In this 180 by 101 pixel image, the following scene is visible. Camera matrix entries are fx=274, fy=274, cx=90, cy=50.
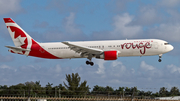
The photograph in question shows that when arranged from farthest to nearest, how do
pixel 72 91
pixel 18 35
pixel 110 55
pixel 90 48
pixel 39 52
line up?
pixel 18 35
pixel 39 52
pixel 90 48
pixel 110 55
pixel 72 91

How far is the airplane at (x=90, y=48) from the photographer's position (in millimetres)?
42438

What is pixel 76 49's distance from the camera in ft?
142

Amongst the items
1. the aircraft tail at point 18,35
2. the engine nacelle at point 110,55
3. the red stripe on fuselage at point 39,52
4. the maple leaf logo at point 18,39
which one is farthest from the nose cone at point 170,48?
the maple leaf logo at point 18,39

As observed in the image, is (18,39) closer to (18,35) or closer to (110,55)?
(18,35)

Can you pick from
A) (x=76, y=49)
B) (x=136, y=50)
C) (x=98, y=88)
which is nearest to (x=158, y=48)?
(x=136, y=50)

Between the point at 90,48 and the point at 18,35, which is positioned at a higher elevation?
the point at 18,35

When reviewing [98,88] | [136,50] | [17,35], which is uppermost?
[17,35]

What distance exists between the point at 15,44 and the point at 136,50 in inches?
814

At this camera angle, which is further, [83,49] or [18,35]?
[18,35]

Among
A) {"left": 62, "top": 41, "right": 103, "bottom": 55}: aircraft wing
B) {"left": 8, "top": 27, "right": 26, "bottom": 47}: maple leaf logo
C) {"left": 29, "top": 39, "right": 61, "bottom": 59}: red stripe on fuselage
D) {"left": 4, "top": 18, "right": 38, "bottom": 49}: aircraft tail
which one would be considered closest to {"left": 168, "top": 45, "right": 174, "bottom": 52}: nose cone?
{"left": 62, "top": 41, "right": 103, "bottom": 55}: aircraft wing

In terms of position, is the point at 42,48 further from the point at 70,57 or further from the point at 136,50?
the point at 136,50

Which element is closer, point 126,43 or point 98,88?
point 126,43

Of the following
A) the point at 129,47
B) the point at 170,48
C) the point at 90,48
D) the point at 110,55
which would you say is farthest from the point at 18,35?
the point at 170,48

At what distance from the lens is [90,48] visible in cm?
4284
